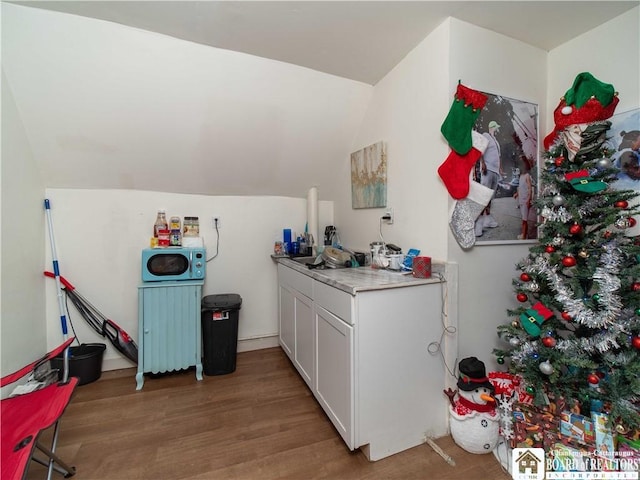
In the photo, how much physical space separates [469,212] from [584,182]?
520 mm

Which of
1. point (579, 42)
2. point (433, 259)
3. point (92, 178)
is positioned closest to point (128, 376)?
point (92, 178)

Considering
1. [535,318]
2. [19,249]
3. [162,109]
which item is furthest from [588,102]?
[19,249]

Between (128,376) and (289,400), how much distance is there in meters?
1.50

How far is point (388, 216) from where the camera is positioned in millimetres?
2174

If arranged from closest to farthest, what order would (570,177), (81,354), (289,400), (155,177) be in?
(570,177) → (289,400) → (81,354) → (155,177)

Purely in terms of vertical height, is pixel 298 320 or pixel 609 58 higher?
pixel 609 58

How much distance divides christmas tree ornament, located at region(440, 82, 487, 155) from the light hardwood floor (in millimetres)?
1760

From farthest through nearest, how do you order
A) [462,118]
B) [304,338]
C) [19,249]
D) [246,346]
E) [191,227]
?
[246,346]
[191,227]
[304,338]
[19,249]
[462,118]

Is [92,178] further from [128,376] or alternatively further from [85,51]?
[128,376]

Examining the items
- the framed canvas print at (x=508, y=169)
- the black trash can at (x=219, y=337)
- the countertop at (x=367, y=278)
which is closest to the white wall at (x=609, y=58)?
the framed canvas print at (x=508, y=169)

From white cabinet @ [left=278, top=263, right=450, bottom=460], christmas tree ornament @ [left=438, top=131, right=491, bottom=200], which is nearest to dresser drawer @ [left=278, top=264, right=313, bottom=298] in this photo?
white cabinet @ [left=278, top=263, right=450, bottom=460]

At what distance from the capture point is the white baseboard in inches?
98.8

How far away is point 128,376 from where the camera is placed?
242cm

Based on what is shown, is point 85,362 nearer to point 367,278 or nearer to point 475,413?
point 367,278
